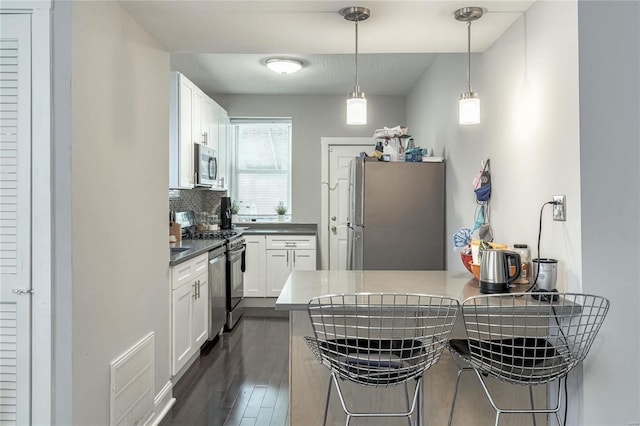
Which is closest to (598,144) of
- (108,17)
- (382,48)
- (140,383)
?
(382,48)

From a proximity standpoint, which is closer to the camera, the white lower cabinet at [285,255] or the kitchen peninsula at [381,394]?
the kitchen peninsula at [381,394]

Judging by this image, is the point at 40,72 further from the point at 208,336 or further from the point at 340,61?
the point at 340,61

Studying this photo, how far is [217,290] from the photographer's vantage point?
3.82m

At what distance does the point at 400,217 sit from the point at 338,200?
2223 millimetres

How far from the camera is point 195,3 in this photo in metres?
2.04

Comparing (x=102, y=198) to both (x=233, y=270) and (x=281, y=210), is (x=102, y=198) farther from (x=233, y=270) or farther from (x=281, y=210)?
(x=281, y=210)

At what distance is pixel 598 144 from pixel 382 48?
135 cm

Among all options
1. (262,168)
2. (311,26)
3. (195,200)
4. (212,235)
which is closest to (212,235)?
(212,235)

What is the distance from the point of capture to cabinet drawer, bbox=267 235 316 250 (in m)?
5.15

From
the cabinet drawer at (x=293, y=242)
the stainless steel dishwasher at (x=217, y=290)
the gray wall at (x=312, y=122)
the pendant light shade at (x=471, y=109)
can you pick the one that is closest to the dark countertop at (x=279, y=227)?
the gray wall at (x=312, y=122)

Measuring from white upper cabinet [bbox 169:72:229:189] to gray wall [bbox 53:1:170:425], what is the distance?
3.44 ft

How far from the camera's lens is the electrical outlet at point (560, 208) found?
184cm

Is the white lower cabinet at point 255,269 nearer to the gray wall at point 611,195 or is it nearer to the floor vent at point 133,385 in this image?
the floor vent at point 133,385

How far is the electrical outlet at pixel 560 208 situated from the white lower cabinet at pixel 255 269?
3653mm
